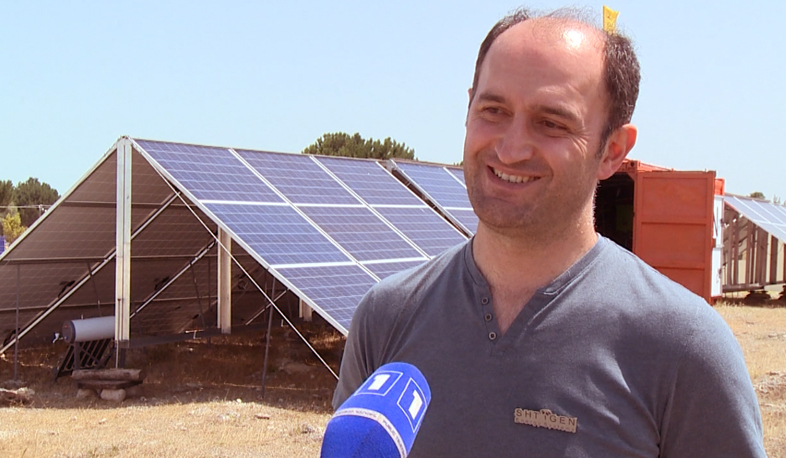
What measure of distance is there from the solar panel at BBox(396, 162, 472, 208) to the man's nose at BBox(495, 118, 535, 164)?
12.1 m

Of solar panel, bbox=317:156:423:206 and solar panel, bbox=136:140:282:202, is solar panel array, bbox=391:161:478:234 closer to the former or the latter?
solar panel, bbox=317:156:423:206

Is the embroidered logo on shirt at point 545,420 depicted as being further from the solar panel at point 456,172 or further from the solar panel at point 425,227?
the solar panel at point 456,172

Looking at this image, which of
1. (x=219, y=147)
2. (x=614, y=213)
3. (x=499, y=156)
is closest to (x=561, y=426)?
(x=499, y=156)

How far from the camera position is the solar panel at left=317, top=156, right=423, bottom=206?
12.9 metres

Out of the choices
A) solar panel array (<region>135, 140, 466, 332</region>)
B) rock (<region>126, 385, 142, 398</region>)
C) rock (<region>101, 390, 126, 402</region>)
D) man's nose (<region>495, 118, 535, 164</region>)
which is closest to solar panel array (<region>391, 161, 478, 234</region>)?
solar panel array (<region>135, 140, 466, 332</region>)

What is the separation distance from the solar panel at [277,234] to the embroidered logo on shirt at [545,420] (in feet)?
25.7

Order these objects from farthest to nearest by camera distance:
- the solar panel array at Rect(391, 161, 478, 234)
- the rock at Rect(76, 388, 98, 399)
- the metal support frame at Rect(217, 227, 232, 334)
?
the solar panel array at Rect(391, 161, 478, 234) → the metal support frame at Rect(217, 227, 232, 334) → the rock at Rect(76, 388, 98, 399)

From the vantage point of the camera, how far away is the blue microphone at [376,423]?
1372 mm

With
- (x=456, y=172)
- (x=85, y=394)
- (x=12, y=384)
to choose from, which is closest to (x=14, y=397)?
(x=85, y=394)

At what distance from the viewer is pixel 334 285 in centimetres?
973

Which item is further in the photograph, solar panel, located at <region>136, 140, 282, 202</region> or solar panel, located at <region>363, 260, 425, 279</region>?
solar panel, located at <region>363, 260, 425, 279</region>

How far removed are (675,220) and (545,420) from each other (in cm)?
1573

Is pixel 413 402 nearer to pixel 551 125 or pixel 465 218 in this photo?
pixel 551 125

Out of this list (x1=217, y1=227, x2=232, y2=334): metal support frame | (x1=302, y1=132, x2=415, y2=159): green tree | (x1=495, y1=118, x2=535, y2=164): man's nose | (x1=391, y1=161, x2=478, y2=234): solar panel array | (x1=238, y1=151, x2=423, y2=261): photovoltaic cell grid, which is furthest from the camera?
(x1=302, y1=132, x2=415, y2=159): green tree
